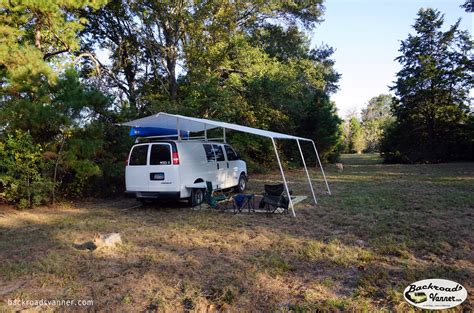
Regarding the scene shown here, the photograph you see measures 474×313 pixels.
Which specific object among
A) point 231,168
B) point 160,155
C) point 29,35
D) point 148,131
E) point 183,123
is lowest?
point 231,168

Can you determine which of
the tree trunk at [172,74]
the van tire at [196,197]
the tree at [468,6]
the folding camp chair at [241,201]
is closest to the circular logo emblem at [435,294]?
the folding camp chair at [241,201]

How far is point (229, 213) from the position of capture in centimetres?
749

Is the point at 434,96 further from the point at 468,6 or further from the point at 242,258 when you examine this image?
the point at 242,258

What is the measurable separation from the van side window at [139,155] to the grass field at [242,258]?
50.6 inches

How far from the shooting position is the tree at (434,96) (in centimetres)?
2327

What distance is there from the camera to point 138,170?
25.1ft

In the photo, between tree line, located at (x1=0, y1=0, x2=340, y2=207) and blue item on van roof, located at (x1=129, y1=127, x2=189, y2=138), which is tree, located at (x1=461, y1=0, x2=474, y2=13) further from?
blue item on van roof, located at (x1=129, y1=127, x2=189, y2=138)

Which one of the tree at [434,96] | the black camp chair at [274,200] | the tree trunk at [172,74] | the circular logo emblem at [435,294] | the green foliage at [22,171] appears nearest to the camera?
the circular logo emblem at [435,294]

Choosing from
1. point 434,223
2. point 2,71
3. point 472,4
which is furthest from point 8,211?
point 472,4

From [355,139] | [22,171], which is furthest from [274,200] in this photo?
[355,139]

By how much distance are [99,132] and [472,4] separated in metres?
22.5

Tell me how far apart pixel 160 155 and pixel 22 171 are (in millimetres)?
3407

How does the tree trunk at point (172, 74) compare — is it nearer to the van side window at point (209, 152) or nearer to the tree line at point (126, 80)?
the tree line at point (126, 80)

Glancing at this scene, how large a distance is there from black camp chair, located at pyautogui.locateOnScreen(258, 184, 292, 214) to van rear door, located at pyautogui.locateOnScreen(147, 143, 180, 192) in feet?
6.76
